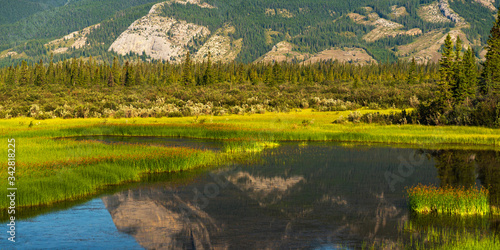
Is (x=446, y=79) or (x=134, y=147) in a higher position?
(x=446, y=79)

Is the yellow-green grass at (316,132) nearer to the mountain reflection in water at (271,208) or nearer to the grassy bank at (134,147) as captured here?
the grassy bank at (134,147)

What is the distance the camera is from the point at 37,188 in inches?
901

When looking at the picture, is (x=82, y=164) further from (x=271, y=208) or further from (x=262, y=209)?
(x=271, y=208)

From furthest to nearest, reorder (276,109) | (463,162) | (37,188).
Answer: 1. (276,109)
2. (463,162)
3. (37,188)

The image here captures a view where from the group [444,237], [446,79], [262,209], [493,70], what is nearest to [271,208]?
[262,209]

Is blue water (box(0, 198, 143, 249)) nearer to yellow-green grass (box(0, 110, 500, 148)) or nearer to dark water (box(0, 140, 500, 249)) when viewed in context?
dark water (box(0, 140, 500, 249))

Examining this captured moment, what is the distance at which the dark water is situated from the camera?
709 inches

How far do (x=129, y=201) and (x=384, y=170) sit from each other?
55.8 feet

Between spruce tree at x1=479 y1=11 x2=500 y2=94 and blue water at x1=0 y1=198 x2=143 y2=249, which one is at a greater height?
spruce tree at x1=479 y1=11 x2=500 y2=94

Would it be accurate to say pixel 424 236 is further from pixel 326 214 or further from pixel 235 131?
pixel 235 131

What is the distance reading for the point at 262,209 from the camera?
872 inches

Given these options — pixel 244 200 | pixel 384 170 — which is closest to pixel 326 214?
pixel 244 200

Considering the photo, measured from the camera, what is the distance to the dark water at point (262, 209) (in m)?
18.0

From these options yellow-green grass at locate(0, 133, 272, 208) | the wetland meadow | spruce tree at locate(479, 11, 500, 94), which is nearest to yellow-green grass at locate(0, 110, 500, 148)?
the wetland meadow
